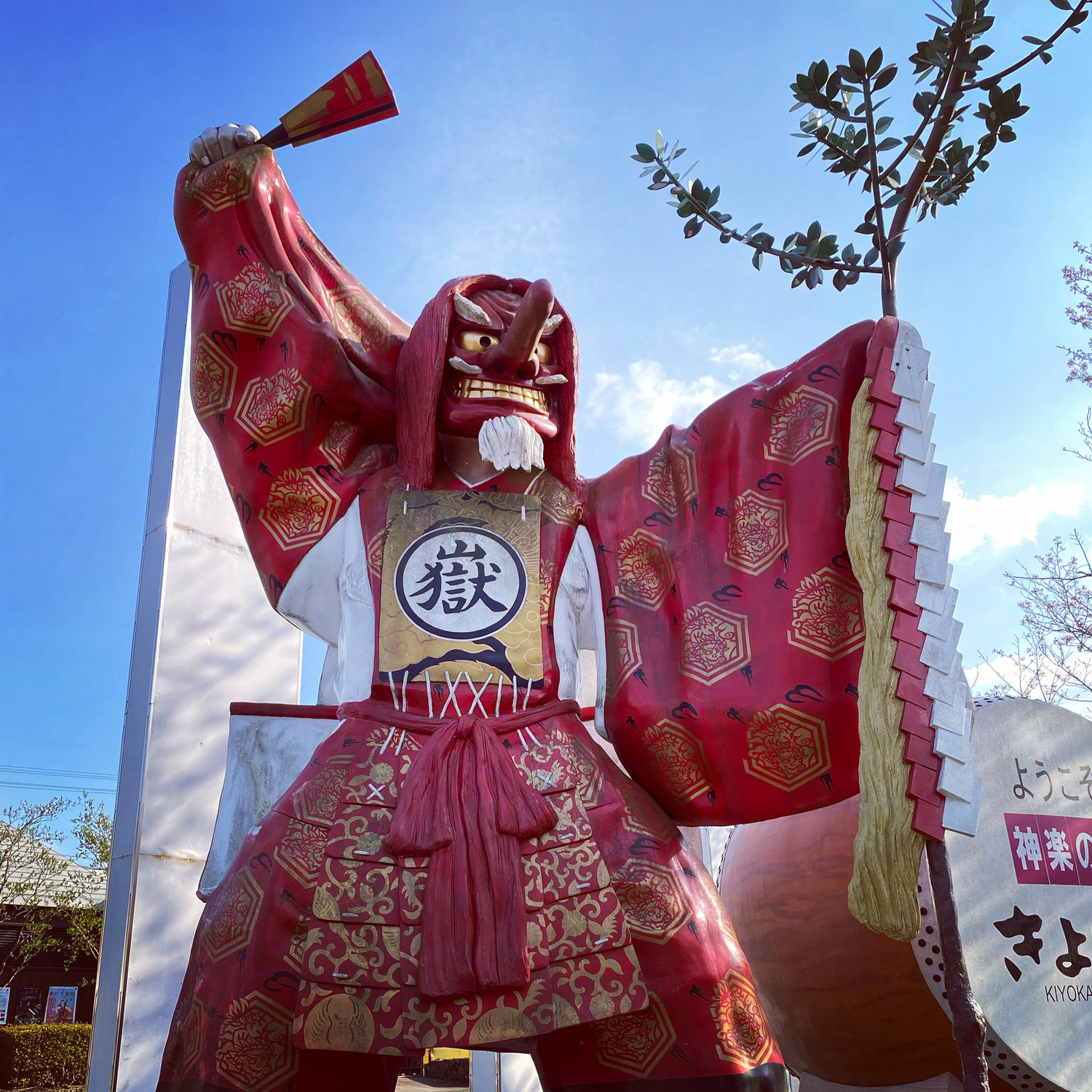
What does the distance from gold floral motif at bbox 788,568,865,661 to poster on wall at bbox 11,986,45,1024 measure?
13837 millimetres

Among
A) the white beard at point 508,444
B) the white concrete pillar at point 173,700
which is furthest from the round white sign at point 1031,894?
the white concrete pillar at point 173,700

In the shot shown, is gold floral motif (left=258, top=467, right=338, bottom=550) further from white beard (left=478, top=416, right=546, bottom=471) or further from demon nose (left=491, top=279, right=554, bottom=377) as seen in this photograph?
demon nose (left=491, top=279, right=554, bottom=377)

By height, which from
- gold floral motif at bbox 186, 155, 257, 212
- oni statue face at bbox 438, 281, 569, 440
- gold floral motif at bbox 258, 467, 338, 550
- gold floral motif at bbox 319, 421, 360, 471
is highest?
gold floral motif at bbox 186, 155, 257, 212

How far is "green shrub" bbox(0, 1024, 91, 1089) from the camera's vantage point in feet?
34.8

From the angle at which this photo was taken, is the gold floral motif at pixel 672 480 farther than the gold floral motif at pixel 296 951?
Yes

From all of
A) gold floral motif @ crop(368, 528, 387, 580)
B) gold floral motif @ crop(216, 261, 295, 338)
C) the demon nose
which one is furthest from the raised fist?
gold floral motif @ crop(368, 528, 387, 580)

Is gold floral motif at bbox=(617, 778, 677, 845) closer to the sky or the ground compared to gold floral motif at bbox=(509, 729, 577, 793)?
closer to the ground

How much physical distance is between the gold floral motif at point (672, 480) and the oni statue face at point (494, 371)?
0.30 meters

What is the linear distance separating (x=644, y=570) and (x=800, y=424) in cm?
51

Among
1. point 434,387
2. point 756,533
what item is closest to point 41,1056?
point 434,387

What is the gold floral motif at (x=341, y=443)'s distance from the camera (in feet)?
8.90

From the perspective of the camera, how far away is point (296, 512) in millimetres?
2635

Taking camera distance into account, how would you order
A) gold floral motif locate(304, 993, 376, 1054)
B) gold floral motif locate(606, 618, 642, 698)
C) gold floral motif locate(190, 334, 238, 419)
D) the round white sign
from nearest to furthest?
gold floral motif locate(304, 993, 376, 1054) < gold floral motif locate(606, 618, 642, 698) < gold floral motif locate(190, 334, 238, 419) < the round white sign

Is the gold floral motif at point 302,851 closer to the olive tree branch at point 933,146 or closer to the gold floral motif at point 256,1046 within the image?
the gold floral motif at point 256,1046
